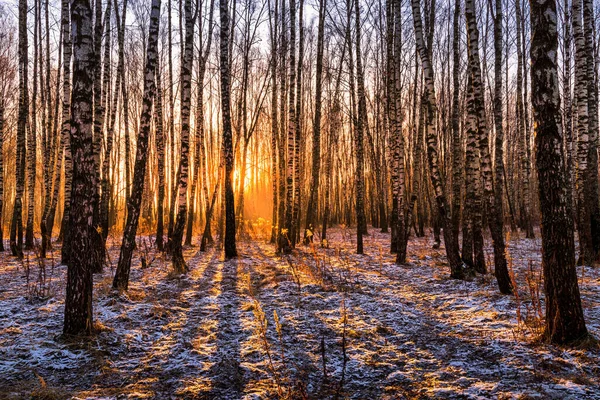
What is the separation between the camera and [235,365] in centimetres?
364

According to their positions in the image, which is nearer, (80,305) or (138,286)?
(80,305)

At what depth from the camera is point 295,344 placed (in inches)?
166

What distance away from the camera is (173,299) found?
6.07 m

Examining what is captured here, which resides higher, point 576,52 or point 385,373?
point 576,52

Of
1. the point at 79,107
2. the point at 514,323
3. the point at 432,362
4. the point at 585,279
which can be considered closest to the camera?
the point at 432,362

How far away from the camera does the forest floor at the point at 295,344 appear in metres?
3.11

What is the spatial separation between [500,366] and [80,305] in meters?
4.66

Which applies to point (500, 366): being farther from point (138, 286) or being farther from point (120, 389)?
point (138, 286)

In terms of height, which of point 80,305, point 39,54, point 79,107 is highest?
point 39,54

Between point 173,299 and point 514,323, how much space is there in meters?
5.21

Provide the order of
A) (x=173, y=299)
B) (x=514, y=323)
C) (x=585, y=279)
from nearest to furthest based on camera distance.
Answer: (x=514, y=323) < (x=173, y=299) < (x=585, y=279)

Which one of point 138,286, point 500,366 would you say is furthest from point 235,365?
point 138,286

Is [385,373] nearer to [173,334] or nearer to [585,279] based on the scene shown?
[173,334]

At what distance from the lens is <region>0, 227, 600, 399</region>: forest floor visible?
10.2ft
